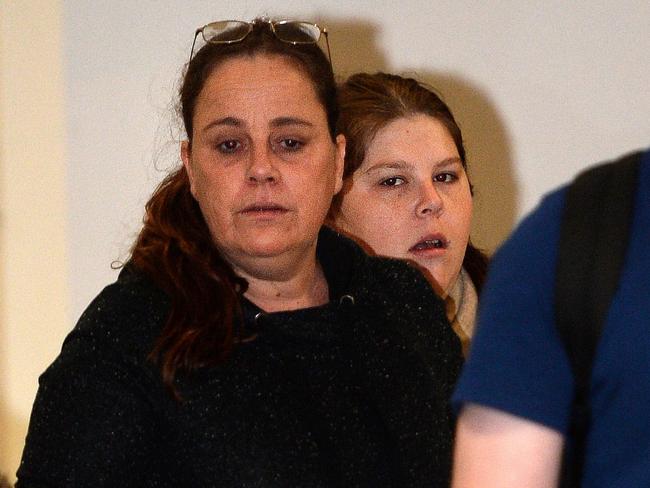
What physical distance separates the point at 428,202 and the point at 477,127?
0.96m

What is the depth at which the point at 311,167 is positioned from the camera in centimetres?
165

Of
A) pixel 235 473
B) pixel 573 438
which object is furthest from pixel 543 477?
pixel 235 473

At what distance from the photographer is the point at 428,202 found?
6.67ft

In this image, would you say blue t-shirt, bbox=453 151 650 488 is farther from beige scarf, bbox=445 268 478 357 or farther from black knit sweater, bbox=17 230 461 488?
beige scarf, bbox=445 268 478 357

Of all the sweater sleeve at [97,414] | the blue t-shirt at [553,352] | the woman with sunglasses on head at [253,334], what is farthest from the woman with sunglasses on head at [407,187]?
the blue t-shirt at [553,352]

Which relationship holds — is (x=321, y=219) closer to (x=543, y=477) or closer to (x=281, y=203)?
(x=281, y=203)

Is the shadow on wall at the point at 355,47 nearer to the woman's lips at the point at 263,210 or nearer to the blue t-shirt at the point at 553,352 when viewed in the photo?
the woman's lips at the point at 263,210

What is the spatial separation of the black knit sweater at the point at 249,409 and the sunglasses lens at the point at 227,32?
1.17 feet

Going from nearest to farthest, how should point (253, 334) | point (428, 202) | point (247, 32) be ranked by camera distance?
point (253, 334) → point (247, 32) → point (428, 202)

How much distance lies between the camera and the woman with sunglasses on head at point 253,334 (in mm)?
1448

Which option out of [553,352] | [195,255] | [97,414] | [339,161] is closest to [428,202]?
[339,161]

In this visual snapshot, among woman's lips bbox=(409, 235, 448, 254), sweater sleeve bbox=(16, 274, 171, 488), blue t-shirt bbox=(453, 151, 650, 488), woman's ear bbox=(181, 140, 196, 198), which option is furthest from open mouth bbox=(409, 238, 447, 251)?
blue t-shirt bbox=(453, 151, 650, 488)

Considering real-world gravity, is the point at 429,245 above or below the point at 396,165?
below

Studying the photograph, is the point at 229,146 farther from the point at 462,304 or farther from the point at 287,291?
the point at 462,304
